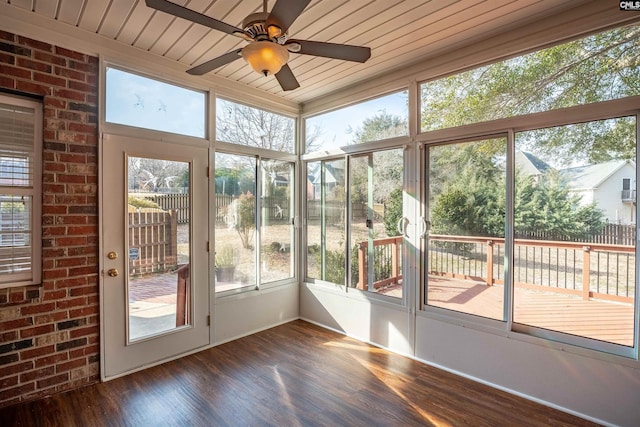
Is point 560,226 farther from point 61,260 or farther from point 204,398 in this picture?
point 61,260

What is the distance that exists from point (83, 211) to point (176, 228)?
75 cm

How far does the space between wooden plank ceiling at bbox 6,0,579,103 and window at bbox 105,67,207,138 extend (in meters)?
0.28

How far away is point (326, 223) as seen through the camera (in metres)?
4.02

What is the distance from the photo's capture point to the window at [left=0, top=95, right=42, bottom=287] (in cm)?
228

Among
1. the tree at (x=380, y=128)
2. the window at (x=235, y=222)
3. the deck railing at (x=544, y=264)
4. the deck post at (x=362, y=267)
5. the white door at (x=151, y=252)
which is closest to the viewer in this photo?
the deck railing at (x=544, y=264)

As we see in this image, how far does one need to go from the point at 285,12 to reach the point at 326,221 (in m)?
2.77

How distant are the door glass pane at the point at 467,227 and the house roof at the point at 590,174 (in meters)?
0.43

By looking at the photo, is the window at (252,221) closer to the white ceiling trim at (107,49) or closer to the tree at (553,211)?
the white ceiling trim at (107,49)

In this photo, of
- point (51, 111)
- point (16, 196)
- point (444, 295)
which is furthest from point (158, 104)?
point (444, 295)

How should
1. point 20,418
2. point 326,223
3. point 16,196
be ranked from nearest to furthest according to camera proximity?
point 20,418
point 16,196
point 326,223

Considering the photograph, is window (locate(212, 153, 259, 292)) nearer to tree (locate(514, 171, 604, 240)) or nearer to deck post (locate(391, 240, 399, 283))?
deck post (locate(391, 240, 399, 283))

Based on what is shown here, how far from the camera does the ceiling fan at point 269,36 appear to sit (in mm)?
1461

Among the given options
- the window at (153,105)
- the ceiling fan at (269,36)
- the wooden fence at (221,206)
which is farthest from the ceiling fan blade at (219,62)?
the wooden fence at (221,206)

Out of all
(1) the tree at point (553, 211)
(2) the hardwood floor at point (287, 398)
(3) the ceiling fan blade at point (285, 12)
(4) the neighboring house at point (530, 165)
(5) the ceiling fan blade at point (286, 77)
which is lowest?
(2) the hardwood floor at point (287, 398)
